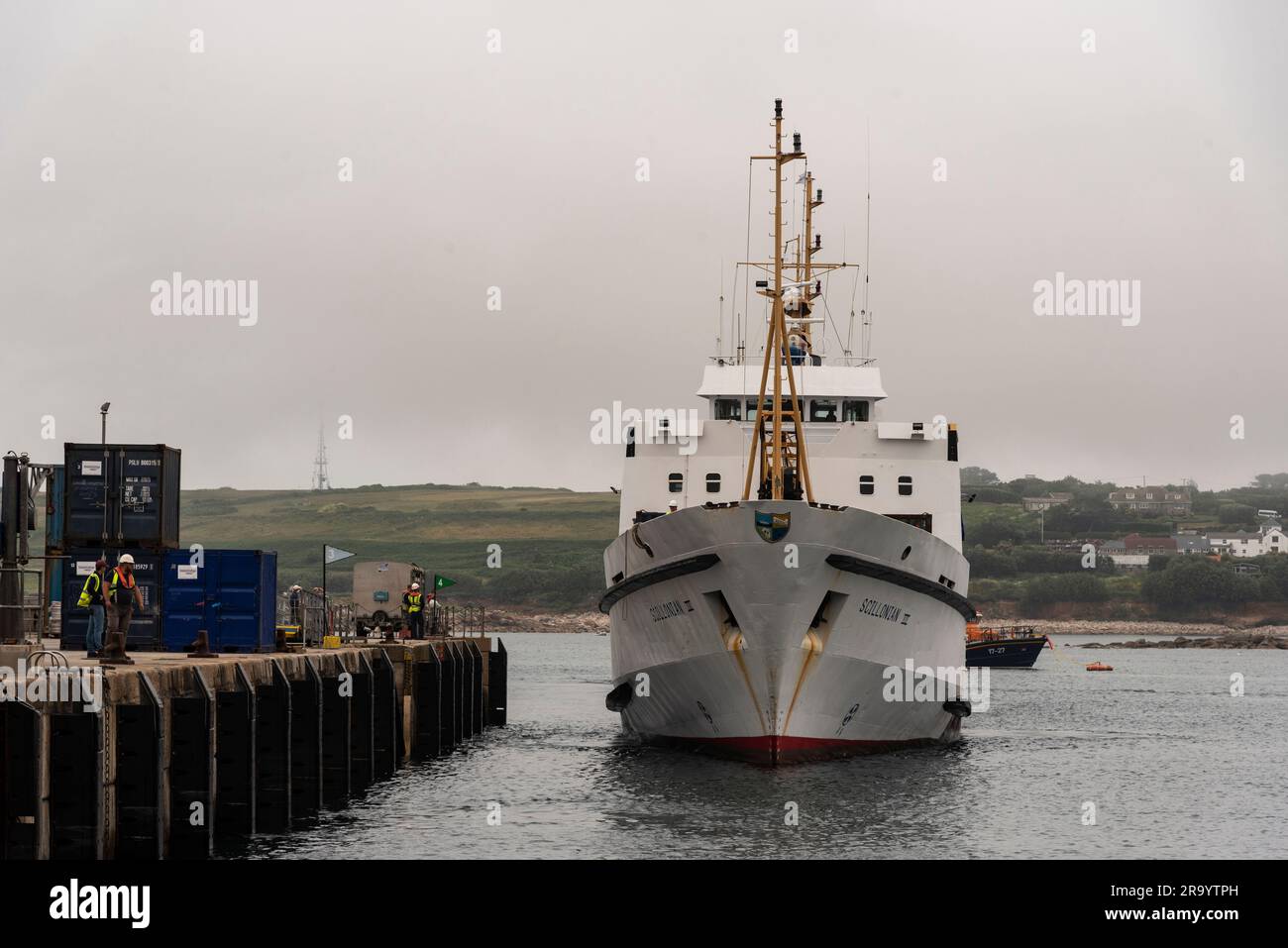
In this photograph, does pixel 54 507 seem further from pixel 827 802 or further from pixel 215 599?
pixel 827 802

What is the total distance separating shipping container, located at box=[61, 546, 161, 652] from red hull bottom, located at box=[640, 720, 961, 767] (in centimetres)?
1155

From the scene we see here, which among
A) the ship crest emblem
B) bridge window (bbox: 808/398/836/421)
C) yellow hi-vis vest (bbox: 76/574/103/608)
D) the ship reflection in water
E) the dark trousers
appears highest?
bridge window (bbox: 808/398/836/421)

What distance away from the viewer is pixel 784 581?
109 ft

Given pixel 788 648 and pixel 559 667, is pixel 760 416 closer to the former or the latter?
pixel 788 648

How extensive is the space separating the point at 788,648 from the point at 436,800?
7420 mm

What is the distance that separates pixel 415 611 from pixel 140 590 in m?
18.1

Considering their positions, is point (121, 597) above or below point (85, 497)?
below

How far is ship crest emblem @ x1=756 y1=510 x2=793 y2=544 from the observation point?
108 feet

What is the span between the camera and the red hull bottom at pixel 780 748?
34.0 meters

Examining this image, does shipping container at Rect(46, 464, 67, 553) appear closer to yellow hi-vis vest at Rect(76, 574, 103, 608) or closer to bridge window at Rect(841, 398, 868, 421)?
yellow hi-vis vest at Rect(76, 574, 103, 608)

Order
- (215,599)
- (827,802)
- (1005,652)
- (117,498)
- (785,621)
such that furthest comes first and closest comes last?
(1005,652) < (785,621) < (117,498) < (215,599) < (827,802)

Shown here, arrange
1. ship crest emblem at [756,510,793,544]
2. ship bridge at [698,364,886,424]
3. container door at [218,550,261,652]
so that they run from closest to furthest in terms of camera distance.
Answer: container door at [218,550,261,652], ship crest emblem at [756,510,793,544], ship bridge at [698,364,886,424]

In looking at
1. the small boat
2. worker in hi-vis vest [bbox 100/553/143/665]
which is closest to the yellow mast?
worker in hi-vis vest [bbox 100/553/143/665]

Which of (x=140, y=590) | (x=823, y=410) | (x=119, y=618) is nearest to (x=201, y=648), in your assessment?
(x=119, y=618)
